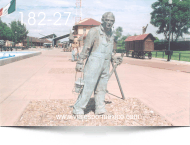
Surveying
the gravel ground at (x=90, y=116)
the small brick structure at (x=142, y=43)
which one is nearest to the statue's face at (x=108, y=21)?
the gravel ground at (x=90, y=116)

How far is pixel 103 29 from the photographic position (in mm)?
3875

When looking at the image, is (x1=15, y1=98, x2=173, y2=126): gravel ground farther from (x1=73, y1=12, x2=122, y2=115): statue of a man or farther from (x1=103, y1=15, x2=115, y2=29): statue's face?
(x1=103, y1=15, x2=115, y2=29): statue's face

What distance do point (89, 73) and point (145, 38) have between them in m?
16.1

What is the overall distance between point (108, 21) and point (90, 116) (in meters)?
1.93

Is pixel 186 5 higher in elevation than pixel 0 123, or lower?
higher

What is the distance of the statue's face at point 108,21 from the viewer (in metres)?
3.75

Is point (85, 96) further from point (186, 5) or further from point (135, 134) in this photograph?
point (186, 5)

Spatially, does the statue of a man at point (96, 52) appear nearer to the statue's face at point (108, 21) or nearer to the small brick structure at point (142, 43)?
the statue's face at point (108, 21)

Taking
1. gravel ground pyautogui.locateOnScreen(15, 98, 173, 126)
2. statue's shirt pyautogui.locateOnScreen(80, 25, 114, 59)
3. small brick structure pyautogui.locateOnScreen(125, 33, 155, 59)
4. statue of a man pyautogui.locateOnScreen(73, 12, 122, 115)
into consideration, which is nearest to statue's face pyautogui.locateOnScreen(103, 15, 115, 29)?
statue of a man pyautogui.locateOnScreen(73, 12, 122, 115)

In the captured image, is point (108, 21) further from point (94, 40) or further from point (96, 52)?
point (96, 52)

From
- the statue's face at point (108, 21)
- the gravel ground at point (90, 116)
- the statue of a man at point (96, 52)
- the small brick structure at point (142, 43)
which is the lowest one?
the gravel ground at point (90, 116)

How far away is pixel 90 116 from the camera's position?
13.6 feet

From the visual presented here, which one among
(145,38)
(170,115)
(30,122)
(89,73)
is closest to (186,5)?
(145,38)

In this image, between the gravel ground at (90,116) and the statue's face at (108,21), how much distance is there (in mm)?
1806
